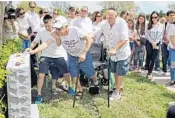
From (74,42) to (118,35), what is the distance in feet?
2.45

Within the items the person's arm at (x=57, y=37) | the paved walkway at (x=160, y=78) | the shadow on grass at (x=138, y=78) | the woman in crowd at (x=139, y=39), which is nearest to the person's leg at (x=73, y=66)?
the person's arm at (x=57, y=37)

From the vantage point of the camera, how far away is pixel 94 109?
18.4ft

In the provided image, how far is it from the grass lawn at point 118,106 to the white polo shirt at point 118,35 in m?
0.78

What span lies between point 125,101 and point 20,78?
2.32 m

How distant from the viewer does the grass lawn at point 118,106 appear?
533cm

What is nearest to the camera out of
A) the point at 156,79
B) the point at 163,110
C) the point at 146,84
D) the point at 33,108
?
the point at 33,108

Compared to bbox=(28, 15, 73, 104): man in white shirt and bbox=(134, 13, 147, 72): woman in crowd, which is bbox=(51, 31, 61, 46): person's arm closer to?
bbox=(28, 15, 73, 104): man in white shirt

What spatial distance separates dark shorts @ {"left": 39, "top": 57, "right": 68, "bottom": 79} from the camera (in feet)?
19.8

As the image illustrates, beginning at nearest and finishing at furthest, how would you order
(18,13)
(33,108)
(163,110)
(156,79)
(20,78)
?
(20,78), (33,108), (163,110), (156,79), (18,13)

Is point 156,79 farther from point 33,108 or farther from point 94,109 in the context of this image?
point 33,108

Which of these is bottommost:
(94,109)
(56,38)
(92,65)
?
(94,109)

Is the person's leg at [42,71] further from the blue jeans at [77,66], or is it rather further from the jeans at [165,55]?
the jeans at [165,55]

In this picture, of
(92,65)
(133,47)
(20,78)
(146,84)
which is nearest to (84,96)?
(92,65)

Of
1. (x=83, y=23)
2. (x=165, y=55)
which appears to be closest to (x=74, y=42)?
(x=83, y=23)
